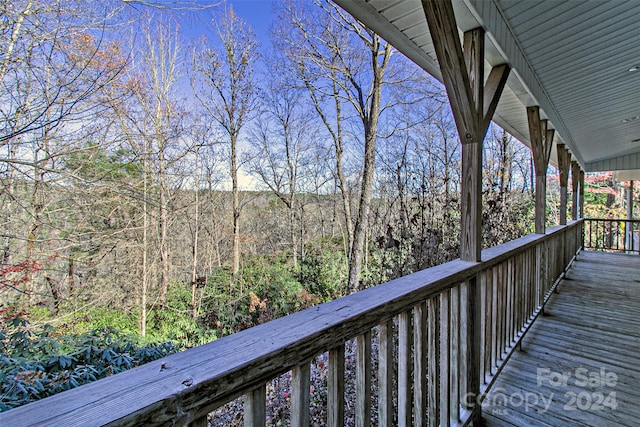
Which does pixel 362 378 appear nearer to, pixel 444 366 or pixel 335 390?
pixel 335 390

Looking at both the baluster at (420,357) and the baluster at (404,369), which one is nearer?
the baluster at (404,369)

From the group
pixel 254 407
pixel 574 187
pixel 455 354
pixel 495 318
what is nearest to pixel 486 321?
pixel 495 318

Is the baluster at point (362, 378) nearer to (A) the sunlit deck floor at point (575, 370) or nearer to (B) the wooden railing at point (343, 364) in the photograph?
(B) the wooden railing at point (343, 364)

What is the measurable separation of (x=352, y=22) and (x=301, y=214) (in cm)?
615

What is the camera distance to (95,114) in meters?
4.24

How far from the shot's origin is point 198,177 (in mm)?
9156

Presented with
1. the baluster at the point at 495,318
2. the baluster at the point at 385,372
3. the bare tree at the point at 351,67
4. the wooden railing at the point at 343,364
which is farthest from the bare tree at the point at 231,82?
the baluster at the point at 385,372

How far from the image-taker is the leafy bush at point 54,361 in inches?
85.8

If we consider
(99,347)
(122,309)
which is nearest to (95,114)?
(99,347)

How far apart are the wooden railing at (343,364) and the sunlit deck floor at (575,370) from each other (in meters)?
0.20

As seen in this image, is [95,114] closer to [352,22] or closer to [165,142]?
[165,142]

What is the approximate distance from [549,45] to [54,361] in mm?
4920

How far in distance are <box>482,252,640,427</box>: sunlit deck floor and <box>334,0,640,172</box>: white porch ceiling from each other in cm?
241

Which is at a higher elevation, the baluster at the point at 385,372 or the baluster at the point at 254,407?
the baluster at the point at 254,407
